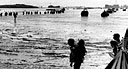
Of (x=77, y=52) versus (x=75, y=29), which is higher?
(x=77, y=52)

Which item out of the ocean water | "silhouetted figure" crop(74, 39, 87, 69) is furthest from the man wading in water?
the ocean water

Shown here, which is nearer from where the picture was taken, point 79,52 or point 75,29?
point 79,52

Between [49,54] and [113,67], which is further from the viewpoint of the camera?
[49,54]

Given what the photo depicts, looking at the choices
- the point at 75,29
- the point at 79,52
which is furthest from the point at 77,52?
the point at 75,29

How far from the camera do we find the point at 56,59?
620 inches

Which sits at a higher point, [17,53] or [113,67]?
[113,67]

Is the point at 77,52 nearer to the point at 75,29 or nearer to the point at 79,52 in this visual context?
the point at 79,52

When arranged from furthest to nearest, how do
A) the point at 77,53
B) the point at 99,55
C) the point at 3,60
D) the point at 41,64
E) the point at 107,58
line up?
the point at 99,55 → the point at 107,58 → the point at 3,60 → the point at 41,64 → the point at 77,53

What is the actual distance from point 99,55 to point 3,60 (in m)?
6.05

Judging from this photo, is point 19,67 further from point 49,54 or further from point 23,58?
point 49,54

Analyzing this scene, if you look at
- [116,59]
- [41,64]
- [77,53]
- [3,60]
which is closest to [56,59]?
[41,64]

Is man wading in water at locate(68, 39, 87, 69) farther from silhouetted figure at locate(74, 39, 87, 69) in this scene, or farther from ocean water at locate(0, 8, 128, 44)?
ocean water at locate(0, 8, 128, 44)

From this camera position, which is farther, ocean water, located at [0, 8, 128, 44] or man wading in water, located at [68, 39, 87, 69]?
ocean water, located at [0, 8, 128, 44]

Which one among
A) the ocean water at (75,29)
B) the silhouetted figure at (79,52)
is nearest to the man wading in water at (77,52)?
the silhouetted figure at (79,52)
